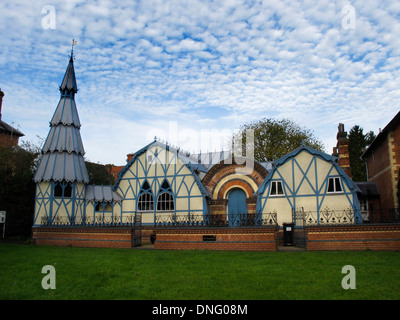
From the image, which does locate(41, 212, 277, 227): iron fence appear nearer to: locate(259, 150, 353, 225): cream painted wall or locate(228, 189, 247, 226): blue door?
locate(228, 189, 247, 226): blue door

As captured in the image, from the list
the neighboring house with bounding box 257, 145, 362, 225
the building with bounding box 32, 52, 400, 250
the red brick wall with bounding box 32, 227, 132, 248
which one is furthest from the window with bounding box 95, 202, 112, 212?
the neighboring house with bounding box 257, 145, 362, 225

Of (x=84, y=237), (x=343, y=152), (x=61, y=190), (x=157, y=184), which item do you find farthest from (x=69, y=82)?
(x=343, y=152)

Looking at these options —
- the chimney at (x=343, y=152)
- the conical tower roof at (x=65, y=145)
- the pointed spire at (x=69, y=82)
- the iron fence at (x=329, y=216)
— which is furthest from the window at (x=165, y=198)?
the chimney at (x=343, y=152)

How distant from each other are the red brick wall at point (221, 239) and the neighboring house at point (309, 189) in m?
4.06

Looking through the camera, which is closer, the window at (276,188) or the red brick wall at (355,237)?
the red brick wall at (355,237)

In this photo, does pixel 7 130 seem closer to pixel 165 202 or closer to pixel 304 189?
pixel 165 202

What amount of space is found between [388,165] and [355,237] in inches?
363

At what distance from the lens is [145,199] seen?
22922 millimetres

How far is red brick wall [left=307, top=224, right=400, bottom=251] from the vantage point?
13.6 metres

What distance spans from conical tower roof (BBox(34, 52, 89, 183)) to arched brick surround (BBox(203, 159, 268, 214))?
848 centimetres

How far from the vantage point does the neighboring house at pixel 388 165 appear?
781 inches

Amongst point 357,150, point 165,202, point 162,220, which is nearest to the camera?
point 162,220

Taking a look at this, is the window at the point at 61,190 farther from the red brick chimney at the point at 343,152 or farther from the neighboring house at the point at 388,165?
the neighboring house at the point at 388,165

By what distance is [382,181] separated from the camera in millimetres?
22906
